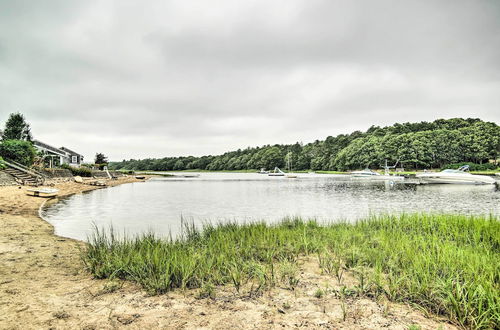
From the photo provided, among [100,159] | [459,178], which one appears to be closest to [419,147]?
[459,178]

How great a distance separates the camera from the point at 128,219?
16.0 meters

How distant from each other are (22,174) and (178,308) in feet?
112

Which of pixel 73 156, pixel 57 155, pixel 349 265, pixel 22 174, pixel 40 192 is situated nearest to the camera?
pixel 349 265

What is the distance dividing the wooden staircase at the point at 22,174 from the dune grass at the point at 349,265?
90.8 feet

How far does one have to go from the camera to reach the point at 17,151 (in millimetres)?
33031

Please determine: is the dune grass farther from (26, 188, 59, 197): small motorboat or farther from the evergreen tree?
the evergreen tree

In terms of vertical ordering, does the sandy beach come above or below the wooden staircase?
below

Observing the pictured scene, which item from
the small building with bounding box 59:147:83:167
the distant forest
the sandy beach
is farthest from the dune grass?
the distant forest

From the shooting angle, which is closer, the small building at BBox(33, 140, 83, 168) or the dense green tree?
the dense green tree

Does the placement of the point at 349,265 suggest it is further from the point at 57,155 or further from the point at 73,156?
the point at 73,156

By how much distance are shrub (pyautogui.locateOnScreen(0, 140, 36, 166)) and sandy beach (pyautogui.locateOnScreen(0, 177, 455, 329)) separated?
3441 centimetres

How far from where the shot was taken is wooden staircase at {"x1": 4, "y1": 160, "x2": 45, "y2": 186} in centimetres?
2860

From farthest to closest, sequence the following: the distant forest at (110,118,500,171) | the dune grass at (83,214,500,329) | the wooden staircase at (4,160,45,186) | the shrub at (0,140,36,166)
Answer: the distant forest at (110,118,500,171) → the shrub at (0,140,36,166) → the wooden staircase at (4,160,45,186) → the dune grass at (83,214,500,329)

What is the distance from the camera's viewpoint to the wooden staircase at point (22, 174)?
2860 centimetres
